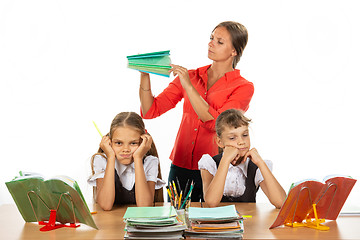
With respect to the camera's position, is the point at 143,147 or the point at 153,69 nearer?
the point at 143,147

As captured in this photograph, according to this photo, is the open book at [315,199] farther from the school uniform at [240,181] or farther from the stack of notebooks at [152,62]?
the stack of notebooks at [152,62]

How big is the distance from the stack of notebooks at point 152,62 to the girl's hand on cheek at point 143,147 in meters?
0.42

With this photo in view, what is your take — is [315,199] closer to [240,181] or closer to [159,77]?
[240,181]

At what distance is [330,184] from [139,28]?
2822 millimetres

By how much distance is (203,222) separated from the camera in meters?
1.85

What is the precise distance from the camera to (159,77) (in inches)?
170

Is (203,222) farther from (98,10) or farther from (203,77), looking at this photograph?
(98,10)

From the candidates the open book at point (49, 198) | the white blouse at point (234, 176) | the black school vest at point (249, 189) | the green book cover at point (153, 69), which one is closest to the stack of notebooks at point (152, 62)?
the green book cover at point (153, 69)

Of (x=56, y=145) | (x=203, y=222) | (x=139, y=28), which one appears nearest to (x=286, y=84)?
(x=139, y=28)

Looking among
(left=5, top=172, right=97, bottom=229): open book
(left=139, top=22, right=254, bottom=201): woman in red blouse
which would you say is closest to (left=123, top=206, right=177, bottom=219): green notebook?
(left=5, top=172, right=97, bottom=229): open book

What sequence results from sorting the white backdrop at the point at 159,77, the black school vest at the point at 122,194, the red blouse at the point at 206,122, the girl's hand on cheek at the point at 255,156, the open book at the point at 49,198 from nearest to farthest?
the open book at the point at 49,198 → the girl's hand on cheek at the point at 255,156 → the black school vest at the point at 122,194 → the red blouse at the point at 206,122 → the white backdrop at the point at 159,77

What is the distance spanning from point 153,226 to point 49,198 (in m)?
0.46

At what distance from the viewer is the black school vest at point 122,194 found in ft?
8.02

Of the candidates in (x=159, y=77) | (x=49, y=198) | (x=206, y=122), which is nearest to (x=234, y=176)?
(x=206, y=122)
